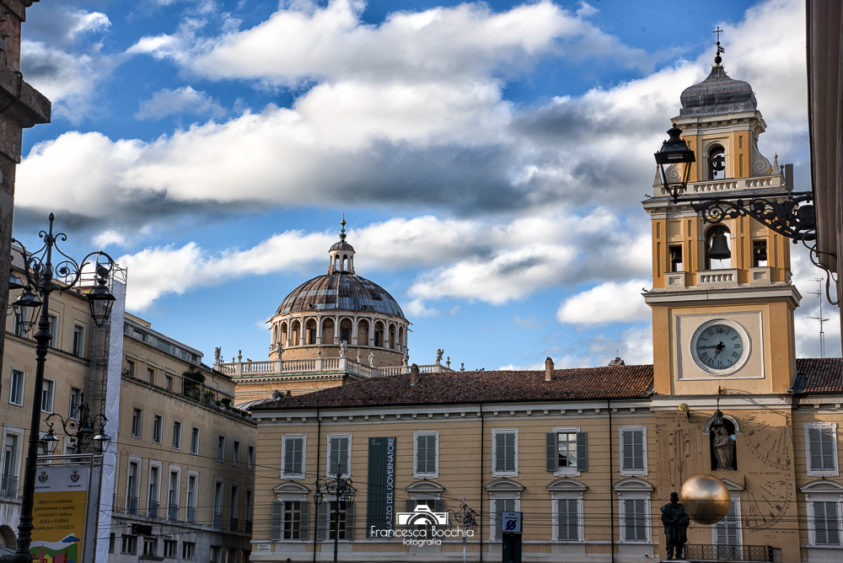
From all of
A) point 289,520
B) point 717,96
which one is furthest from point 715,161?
point 289,520

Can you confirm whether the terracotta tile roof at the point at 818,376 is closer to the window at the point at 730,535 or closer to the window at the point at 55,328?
the window at the point at 730,535

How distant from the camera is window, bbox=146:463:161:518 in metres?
59.2

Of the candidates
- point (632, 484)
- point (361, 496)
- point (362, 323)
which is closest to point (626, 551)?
point (632, 484)

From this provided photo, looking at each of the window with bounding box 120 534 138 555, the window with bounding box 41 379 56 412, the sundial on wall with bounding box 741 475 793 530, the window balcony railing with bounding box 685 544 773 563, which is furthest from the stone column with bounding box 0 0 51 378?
the window with bounding box 120 534 138 555

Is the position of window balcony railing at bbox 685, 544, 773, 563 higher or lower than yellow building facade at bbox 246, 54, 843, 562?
lower

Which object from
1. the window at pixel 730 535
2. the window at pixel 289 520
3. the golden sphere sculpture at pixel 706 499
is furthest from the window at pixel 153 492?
the golden sphere sculpture at pixel 706 499

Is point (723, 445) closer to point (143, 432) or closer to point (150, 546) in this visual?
point (143, 432)

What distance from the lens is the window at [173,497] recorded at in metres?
61.2

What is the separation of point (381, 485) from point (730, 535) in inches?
630

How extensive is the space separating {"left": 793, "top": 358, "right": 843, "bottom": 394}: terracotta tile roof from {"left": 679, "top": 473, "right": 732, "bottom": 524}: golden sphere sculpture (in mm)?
29970

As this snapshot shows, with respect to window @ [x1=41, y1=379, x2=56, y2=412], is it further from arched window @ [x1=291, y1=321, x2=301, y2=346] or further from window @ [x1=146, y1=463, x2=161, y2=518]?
arched window @ [x1=291, y1=321, x2=301, y2=346]

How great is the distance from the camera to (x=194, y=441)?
6488cm

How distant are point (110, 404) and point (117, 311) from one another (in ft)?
13.6

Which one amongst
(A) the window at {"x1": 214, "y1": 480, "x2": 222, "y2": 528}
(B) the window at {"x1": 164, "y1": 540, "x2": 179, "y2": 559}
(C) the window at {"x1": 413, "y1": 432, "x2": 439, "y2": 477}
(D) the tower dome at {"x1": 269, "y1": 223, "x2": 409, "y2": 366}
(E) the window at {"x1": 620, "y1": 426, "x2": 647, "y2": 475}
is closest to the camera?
(E) the window at {"x1": 620, "y1": 426, "x2": 647, "y2": 475}
